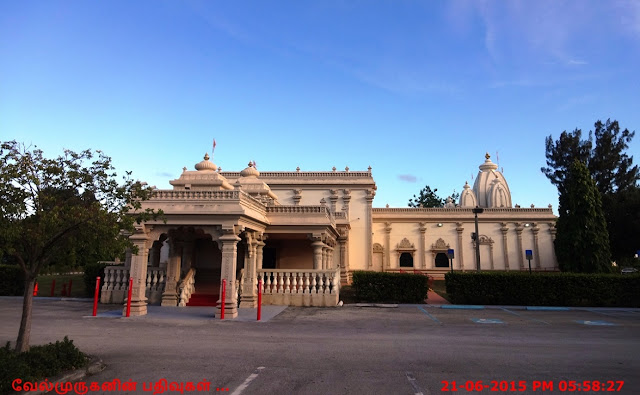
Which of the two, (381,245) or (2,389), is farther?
(381,245)

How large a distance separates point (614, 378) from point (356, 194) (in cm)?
2890

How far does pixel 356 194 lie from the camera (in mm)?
35000

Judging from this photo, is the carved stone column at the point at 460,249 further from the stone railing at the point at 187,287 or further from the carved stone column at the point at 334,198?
the stone railing at the point at 187,287

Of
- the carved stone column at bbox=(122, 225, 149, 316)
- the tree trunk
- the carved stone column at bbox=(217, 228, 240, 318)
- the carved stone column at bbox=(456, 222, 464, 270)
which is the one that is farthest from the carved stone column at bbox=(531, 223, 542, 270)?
the tree trunk

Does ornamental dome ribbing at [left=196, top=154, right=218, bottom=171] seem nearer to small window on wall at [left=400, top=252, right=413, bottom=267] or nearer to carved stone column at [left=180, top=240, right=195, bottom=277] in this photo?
carved stone column at [left=180, top=240, right=195, bottom=277]

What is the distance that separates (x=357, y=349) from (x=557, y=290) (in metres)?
13.4

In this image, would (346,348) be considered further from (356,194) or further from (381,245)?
(381,245)

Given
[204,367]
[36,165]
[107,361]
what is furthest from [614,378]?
[36,165]

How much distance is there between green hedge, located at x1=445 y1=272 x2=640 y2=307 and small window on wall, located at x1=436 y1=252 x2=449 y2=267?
20.1 meters

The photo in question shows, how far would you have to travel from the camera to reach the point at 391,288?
17.7 m

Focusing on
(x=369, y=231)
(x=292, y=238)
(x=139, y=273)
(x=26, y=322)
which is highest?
(x=369, y=231)

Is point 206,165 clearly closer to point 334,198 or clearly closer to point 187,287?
point 187,287

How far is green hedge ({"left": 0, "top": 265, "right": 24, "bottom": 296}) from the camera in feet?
63.9

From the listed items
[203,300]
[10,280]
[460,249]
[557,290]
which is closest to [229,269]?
[203,300]
